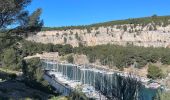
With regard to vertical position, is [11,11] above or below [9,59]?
above

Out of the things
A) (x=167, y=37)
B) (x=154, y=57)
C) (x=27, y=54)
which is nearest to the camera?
(x=154, y=57)

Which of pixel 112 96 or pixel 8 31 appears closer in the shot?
pixel 112 96

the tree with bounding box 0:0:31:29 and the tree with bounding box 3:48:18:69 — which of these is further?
the tree with bounding box 3:48:18:69

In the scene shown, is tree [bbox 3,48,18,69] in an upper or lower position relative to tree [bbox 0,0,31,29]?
lower

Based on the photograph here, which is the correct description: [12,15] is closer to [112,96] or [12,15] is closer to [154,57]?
[112,96]

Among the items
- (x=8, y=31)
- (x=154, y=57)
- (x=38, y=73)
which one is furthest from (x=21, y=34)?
(x=154, y=57)

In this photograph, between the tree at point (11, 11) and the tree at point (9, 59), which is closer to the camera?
the tree at point (11, 11)

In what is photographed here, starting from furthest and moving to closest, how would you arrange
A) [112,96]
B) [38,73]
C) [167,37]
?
[167,37] < [38,73] < [112,96]

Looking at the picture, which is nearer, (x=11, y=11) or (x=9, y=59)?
(x=11, y=11)

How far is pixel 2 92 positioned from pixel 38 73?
171 feet

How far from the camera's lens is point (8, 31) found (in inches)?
1283

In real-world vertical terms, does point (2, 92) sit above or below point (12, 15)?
below

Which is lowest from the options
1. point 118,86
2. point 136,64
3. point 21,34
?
point 136,64

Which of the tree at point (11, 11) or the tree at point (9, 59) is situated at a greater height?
the tree at point (11, 11)
